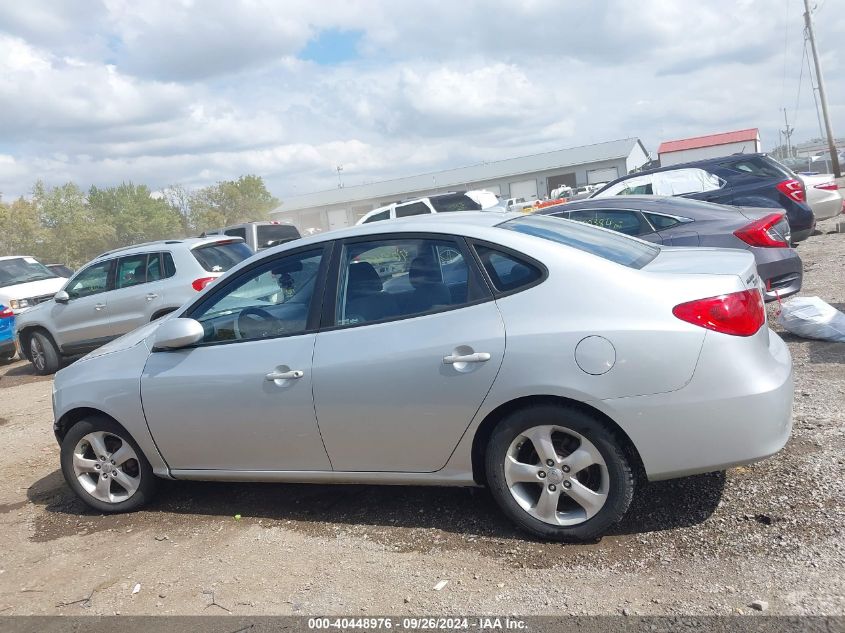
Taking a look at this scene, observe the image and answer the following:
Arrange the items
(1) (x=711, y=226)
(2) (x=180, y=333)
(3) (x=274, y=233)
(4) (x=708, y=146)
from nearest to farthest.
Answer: (2) (x=180, y=333)
(1) (x=711, y=226)
(3) (x=274, y=233)
(4) (x=708, y=146)

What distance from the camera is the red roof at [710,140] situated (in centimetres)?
5616

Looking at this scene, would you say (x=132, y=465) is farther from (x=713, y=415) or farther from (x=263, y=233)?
(x=263, y=233)

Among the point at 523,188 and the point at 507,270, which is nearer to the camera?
the point at 507,270

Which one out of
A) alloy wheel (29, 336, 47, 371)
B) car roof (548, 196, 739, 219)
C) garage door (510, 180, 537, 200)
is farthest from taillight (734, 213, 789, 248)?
garage door (510, 180, 537, 200)

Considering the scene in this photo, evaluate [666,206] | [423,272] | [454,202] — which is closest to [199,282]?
[666,206]

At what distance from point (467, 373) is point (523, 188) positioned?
203 feet

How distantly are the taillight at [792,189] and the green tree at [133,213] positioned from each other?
4669 centimetres

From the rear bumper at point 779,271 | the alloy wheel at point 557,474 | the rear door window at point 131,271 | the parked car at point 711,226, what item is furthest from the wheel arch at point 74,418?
the rear bumper at point 779,271

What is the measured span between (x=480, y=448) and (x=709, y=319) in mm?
1276

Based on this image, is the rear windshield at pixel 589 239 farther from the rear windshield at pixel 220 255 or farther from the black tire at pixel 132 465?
the rear windshield at pixel 220 255

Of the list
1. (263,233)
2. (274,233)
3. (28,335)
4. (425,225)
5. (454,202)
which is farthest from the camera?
(454,202)

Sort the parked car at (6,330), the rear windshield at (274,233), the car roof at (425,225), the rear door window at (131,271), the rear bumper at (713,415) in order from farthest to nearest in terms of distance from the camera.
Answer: the rear windshield at (274,233)
the parked car at (6,330)
the rear door window at (131,271)
the car roof at (425,225)
the rear bumper at (713,415)

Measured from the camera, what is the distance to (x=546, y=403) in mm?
3539

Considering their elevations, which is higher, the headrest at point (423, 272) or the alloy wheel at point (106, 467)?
the headrest at point (423, 272)
